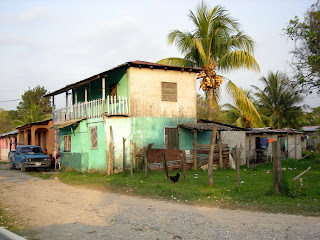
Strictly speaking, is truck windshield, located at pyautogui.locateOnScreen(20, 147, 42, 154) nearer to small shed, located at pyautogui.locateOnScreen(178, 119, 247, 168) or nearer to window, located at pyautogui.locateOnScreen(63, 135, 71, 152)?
window, located at pyautogui.locateOnScreen(63, 135, 71, 152)

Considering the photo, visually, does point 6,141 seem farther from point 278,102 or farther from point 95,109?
point 278,102

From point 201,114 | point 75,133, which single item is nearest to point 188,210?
point 75,133

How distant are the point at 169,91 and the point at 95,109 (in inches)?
175

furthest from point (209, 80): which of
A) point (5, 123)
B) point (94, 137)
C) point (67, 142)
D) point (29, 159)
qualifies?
point (5, 123)

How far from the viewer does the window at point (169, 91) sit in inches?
784

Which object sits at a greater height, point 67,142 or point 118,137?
point 118,137

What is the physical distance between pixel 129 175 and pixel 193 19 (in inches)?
465

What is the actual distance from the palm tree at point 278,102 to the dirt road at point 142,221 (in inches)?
1078

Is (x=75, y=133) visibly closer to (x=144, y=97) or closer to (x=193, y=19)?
(x=144, y=97)

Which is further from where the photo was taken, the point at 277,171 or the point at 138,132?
the point at 138,132

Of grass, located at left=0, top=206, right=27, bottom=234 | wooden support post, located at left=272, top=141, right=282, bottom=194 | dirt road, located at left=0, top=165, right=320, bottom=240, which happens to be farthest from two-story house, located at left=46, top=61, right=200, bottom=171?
wooden support post, located at left=272, top=141, right=282, bottom=194

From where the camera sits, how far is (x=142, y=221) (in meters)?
7.58

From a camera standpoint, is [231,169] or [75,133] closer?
[231,169]

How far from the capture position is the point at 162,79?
19.8 metres
